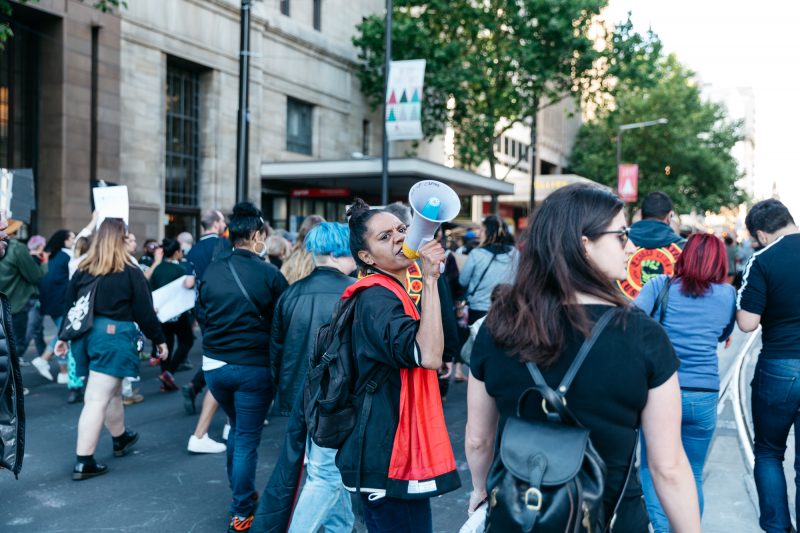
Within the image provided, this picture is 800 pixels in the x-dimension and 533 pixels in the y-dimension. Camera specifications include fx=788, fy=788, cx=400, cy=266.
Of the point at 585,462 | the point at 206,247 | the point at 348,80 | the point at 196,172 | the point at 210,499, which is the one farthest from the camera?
the point at 348,80

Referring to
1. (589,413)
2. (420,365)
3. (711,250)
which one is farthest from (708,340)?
(589,413)

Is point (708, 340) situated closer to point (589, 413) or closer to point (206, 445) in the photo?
point (589, 413)

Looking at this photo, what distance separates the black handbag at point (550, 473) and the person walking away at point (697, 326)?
7.07 feet

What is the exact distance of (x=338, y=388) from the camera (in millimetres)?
2930

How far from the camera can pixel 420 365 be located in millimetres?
2725

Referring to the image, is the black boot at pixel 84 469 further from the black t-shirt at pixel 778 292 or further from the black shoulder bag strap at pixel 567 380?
the black shoulder bag strap at pixel 567 380

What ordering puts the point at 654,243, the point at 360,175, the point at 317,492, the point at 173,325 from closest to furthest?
the point at 317,492 < the point at 654,243 < the point at 173,325 < the point at 360,175

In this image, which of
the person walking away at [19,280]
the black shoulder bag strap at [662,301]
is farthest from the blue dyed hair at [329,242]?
the person walking away at [19,280]

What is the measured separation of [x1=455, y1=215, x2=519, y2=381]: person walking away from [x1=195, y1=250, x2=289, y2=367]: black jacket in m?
3.10

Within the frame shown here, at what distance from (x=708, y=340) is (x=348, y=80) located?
931 inches

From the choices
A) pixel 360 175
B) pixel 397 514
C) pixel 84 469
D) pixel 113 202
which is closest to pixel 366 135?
pixel 360 175

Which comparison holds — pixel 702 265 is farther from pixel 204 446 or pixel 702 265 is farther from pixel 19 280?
pixel 19 280

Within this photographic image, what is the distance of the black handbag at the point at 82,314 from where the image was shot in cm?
573

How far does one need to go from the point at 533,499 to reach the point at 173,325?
7.80 metres
